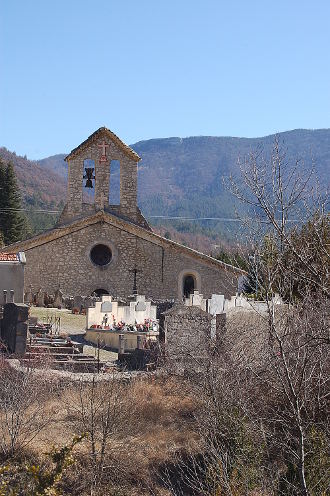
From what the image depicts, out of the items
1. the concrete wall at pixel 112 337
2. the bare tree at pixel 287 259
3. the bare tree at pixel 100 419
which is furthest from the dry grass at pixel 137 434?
the concrete wall at pixel 112 337

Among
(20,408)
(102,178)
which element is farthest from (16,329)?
(102,178)

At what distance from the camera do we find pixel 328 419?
12398mm

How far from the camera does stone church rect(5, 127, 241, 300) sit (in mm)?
33562

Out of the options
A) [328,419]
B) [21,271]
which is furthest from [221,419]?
[21,271]

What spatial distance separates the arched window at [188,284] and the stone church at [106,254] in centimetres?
4

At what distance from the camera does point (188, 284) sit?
33.8m

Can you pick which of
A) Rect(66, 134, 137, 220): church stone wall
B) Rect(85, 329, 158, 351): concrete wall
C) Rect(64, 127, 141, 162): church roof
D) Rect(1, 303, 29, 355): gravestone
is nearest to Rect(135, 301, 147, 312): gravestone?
Rect(85, 329, 158, 351): concrete wall

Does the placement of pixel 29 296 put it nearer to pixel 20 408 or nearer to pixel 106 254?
pixel 106 254

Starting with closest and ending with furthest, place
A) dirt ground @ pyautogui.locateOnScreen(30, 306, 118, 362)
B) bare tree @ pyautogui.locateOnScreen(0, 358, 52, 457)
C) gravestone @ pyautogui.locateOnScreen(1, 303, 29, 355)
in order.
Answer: bare tree @ pyautogui.locateOnScreen(0, 358, 52, 457) < gravestone @ pyautogui.locateOnScreen(1, 303, 29, 355) < dirt ground @ pyautogui.locateOnScreen(30, 306, 118, 362)

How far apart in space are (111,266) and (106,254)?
0.74 meters

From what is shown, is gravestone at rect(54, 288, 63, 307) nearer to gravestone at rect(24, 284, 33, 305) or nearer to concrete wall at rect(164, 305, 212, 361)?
gravestone at rect(24, 284, 33, 305)

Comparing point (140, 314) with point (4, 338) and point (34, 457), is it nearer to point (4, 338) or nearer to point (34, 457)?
point (4, 338)

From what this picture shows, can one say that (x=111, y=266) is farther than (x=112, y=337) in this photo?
Yes

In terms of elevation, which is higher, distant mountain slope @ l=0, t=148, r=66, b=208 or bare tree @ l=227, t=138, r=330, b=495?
distant mountain slope @ l=0, t=148, r=66, b=208
